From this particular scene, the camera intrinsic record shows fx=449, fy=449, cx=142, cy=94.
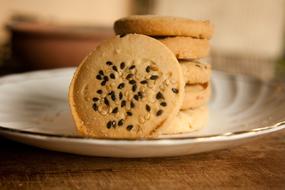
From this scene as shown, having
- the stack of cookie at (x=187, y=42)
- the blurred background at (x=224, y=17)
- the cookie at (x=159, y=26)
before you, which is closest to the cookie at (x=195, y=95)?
the stack of cookie at (x=187, y=42)

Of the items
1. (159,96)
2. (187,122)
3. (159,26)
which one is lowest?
(187,122)

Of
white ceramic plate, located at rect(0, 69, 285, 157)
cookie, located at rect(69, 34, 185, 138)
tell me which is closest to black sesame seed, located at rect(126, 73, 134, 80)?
cookie, located at rect(69, 34, 185, 138)

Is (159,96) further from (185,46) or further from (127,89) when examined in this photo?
(185,46)

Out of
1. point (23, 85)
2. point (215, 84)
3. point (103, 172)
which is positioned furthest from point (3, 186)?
point (215, 84)

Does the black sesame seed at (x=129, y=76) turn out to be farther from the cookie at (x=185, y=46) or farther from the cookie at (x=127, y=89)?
the cookie at (x=185, y=46)

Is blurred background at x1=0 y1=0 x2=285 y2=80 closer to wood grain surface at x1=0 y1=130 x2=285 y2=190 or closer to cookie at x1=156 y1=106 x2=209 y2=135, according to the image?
cookie at x1=156 y1=106 x2=209 y2=135

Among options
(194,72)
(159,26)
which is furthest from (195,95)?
(159,26)

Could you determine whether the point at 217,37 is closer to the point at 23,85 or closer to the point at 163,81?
the point at 23,85
